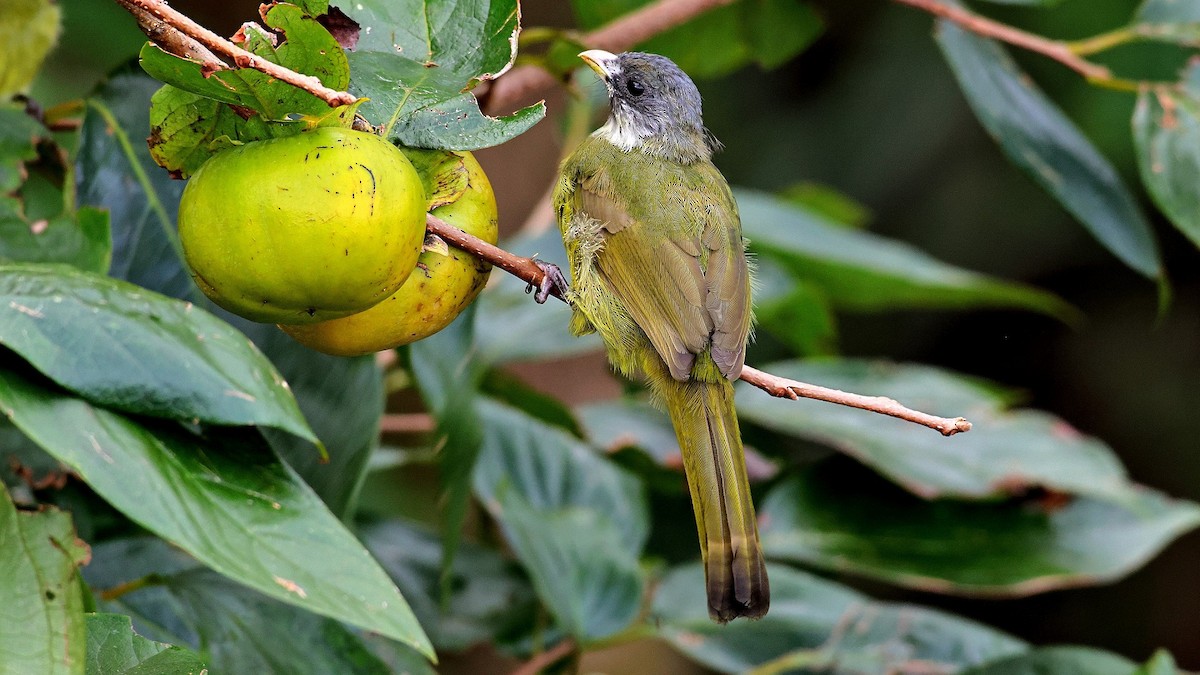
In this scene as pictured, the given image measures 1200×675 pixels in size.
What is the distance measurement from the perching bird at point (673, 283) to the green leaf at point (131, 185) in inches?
26.7

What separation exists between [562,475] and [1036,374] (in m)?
4.45

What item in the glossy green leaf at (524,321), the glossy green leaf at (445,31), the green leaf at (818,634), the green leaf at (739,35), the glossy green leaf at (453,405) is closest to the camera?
the glossy green leaf at (445,31)

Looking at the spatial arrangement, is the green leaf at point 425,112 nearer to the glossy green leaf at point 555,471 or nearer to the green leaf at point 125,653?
the green leaf at point 125,653

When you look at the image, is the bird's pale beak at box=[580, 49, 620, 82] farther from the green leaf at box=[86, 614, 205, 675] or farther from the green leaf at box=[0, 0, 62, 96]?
the green leaf at box=[86, 614, 205, 675]

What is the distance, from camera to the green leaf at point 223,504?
3.94 ft

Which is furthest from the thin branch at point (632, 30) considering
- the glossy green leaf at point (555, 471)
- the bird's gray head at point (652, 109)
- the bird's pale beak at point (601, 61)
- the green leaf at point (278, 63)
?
the green leaf at point (278, 63)

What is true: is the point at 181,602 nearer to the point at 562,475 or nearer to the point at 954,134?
the point at 562,475

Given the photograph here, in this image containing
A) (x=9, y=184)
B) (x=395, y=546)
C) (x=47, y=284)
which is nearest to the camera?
(x=47, y=284)

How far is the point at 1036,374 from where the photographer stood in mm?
6520

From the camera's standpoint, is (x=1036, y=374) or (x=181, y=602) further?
(x=1036, y=374)

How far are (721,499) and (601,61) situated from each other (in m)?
1.04

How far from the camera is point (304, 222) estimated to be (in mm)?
1142

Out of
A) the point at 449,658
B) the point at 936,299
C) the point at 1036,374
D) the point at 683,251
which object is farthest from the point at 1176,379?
the point at 683,251

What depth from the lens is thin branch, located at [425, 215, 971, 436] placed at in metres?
1.33
